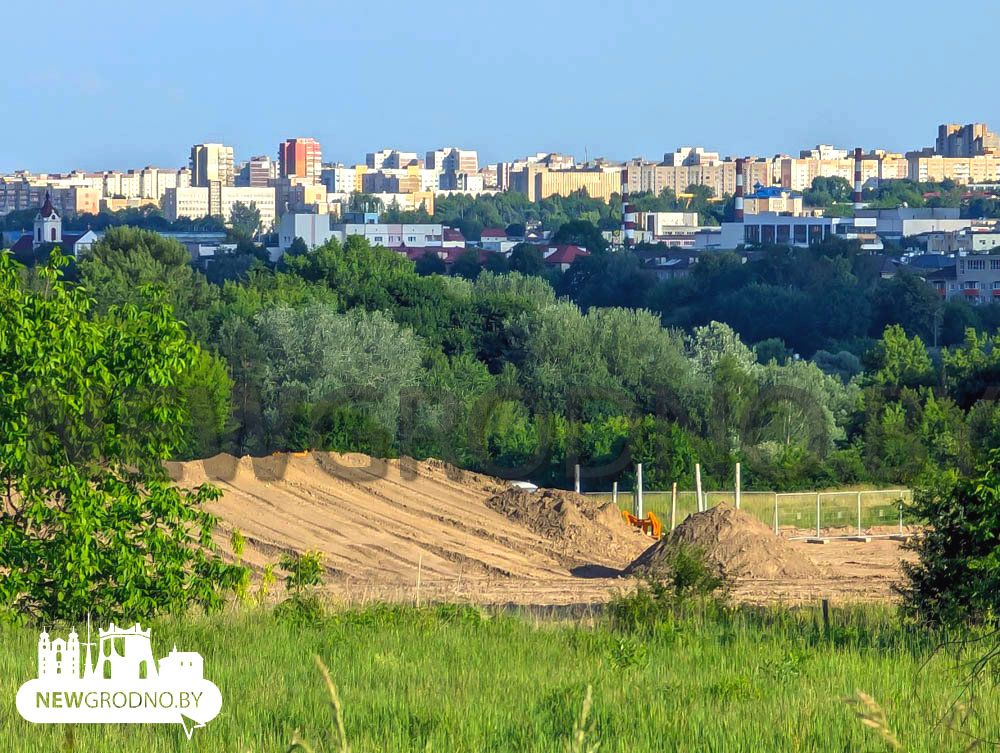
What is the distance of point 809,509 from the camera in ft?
97.9

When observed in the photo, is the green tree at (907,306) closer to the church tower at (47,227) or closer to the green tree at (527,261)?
the green tree at (527,261)

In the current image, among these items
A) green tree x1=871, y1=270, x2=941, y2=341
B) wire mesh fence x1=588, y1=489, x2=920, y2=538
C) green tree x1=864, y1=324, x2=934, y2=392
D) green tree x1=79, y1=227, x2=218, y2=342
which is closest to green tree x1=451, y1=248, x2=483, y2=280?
green tree x1=871, y1=270, x2=941, y2=341

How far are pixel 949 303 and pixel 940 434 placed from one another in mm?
47539

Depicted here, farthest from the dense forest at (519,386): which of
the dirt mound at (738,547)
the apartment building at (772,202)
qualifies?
the apartment building at (772,202)

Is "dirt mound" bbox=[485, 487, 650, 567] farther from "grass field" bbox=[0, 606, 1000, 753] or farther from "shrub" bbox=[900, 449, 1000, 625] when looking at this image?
"grass field" bbox=[0, 606, 1000, 753]

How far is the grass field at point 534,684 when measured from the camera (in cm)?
780

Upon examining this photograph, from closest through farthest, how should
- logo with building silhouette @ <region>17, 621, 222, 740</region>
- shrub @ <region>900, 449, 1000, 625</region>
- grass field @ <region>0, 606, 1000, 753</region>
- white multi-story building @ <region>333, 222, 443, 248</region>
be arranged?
logo with building silhouette @ <region>17, 621, 222, 740</region>, grass field @ <region>0, 606, 1000, 753</region>, shrub @ <region>900, 449, 1000, 625</region>, white multi-story building @ <region>333, 222, 443, 248</region>

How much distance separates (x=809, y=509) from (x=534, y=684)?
21.1 m

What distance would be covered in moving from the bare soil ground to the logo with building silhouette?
997 cm

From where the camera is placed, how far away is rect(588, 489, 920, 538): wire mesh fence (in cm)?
2905

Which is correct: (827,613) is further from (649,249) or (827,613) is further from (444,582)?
(649,249)

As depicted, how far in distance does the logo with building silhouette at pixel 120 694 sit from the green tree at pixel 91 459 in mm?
2669


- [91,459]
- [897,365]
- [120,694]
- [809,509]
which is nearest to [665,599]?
[91,459]

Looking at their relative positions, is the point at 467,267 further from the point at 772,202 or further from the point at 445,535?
the point at 772,202
